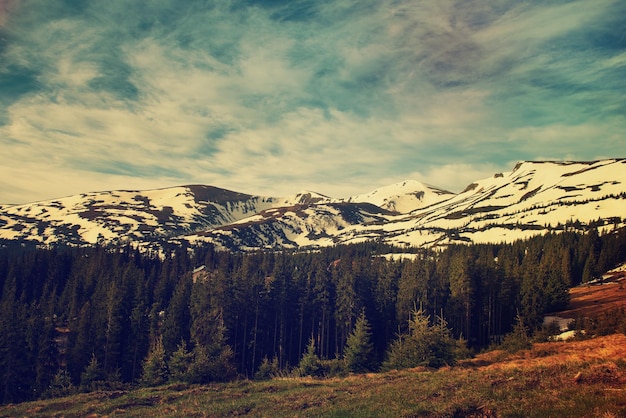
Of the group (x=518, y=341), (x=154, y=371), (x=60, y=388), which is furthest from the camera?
(x=60, y=388)

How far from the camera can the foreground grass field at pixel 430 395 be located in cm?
2389

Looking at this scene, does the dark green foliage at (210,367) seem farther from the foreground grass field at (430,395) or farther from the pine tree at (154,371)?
the pine tree at (154,371)

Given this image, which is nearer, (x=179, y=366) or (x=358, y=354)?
(x=179, y=366)

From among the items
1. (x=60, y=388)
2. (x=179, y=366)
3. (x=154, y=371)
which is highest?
(x=179, y=366)

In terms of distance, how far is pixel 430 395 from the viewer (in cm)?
3098

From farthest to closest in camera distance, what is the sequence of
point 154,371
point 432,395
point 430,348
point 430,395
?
point 154,371, point 430,348, point 430,395, point 432,395

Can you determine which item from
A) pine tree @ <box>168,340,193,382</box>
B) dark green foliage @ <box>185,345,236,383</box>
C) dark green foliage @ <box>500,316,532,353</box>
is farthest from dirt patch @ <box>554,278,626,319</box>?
pine tree @ <box>168,340,193,382</box>

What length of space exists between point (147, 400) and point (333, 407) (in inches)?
893

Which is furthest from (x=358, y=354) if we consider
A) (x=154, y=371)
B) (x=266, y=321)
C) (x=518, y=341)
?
(x=154, y=371)

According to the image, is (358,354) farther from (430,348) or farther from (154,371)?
(154,371)

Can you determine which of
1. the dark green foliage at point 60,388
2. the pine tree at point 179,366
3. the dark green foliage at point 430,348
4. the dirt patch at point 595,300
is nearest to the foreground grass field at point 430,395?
the dark green foliage at point 430,348

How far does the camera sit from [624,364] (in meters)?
30.3

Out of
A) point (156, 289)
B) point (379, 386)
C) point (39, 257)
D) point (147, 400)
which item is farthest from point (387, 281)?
point (39, 257)

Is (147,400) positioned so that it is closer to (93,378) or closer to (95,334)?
(93,378)
